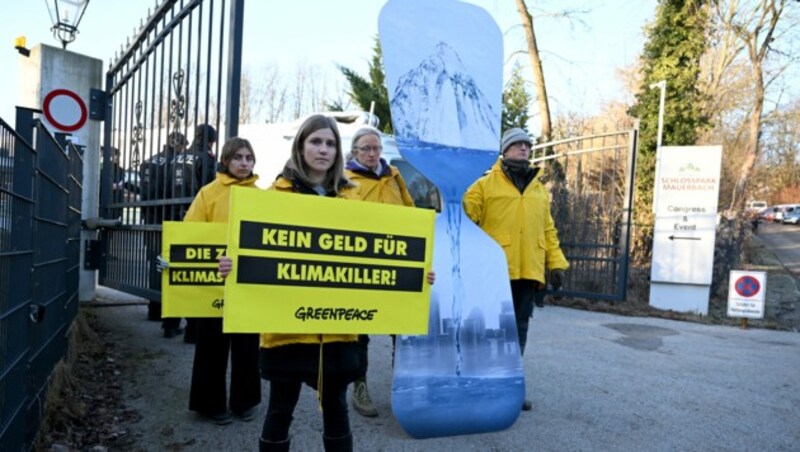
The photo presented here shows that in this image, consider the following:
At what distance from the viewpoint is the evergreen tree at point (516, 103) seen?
2223 centimetres

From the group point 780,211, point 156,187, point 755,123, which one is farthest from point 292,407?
point 780,211

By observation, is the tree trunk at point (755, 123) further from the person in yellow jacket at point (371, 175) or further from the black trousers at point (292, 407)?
the black trousers at point (292, 407)

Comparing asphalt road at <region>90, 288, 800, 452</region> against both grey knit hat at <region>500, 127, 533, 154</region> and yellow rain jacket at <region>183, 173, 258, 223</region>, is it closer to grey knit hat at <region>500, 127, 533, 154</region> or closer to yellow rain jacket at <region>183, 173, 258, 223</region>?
yellow rain jacket at <region>183, 173, 258, 223</region>

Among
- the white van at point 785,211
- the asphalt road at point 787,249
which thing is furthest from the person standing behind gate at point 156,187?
the white van at point 785,211

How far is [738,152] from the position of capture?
25.1 m

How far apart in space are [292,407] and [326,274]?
22.7 inches

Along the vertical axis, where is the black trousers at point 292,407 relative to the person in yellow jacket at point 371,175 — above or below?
below

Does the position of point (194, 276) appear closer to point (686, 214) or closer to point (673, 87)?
point (686, 214)

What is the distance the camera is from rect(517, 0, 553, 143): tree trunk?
A: 13.9m

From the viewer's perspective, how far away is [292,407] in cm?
257

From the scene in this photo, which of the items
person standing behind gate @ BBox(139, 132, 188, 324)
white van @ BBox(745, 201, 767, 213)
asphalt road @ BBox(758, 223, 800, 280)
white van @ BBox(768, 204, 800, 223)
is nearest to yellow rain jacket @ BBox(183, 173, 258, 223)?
person standing behind gate @ BBox(139, 132, 188, 324)

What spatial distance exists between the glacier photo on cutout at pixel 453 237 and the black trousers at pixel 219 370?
0.99 m

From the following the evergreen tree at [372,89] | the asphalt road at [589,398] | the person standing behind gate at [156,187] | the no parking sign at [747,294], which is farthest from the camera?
the evergreen tree at [372,89]

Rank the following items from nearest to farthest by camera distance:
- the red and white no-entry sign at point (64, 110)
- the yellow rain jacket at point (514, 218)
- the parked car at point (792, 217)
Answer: the yellow rain jacket at point (514, 218)
the red and white no-entry sign at point (64, 110)
the parked car at point (792, 217)
